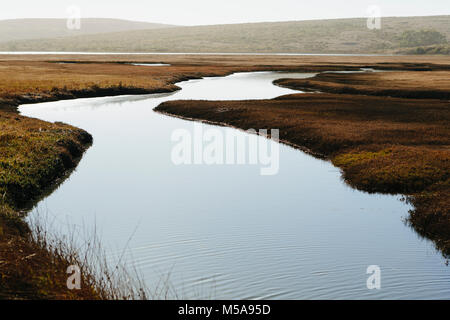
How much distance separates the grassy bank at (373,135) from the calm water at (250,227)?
0.98 meters

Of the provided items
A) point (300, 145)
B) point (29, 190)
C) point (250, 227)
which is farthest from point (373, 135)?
point (29, 190)

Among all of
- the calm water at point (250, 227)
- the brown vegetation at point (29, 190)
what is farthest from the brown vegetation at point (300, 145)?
the calm water at point (250, 227)

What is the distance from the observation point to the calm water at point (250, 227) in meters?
13.4

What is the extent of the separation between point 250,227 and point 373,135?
726 inches

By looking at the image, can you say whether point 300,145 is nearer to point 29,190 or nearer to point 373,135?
point 373,135

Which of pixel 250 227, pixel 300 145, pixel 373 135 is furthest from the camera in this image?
pixel 300 145

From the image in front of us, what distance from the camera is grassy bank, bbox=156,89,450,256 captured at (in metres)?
21.3

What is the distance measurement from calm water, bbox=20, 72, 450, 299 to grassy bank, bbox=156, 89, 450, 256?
98 cm

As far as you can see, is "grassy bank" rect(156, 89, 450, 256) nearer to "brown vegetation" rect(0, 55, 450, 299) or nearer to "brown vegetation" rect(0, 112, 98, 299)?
"brown vegetation" rect(0, 55, 450, 299)

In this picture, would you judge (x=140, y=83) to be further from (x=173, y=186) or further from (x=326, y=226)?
(x=326, y=226)

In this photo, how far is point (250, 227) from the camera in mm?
17891

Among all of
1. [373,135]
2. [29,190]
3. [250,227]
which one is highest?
[373,135]
